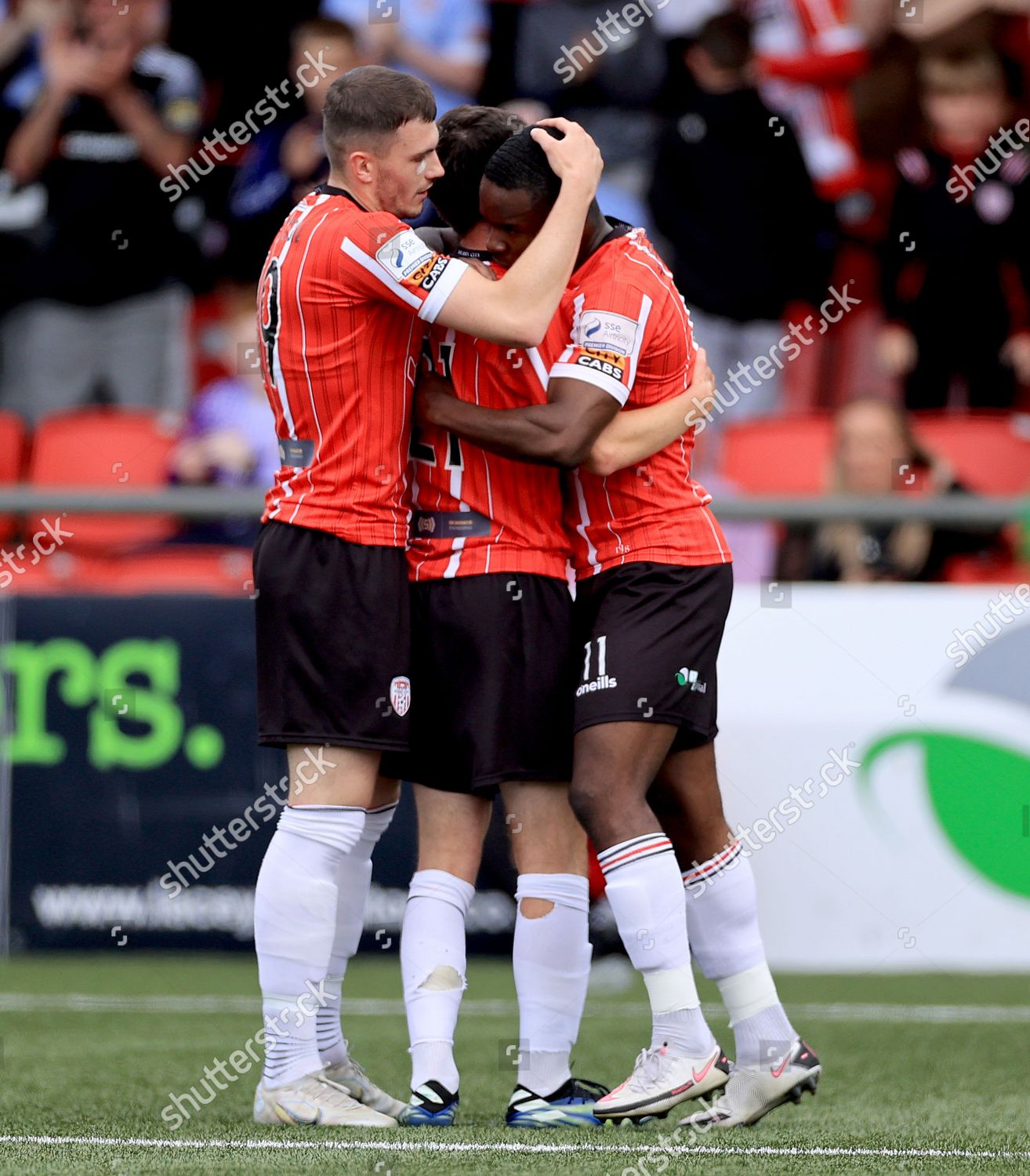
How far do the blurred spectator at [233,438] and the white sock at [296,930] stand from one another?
4193 millimetres

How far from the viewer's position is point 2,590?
755 centimetres

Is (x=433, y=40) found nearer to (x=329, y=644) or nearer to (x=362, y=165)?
(x=362, y=165)

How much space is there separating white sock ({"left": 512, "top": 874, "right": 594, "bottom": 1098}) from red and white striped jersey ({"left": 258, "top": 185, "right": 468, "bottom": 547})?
852 mm

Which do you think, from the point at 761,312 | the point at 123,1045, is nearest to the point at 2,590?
the point at 123,1045

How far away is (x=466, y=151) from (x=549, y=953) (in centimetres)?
178

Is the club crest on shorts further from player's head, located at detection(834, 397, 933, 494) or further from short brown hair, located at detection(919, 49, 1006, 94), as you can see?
short brown hair, located at detection(919, 49, 1006, 94)

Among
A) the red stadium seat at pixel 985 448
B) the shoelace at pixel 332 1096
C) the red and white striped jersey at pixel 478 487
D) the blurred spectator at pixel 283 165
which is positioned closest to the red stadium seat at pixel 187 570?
the blurred spectator at pixel 283 165

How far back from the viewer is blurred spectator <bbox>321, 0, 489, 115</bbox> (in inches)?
376

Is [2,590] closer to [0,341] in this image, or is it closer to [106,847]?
[106,847]

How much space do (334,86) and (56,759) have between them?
4.08 meters

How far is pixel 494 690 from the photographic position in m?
4.08

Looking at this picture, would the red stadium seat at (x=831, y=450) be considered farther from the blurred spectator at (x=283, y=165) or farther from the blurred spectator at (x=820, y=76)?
the blurred spectator at (x=283, y=165)

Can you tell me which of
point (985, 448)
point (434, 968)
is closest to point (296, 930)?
point (434, 968)

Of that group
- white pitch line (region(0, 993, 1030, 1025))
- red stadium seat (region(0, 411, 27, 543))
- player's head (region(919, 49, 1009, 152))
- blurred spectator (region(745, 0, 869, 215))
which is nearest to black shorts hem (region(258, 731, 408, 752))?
white pitch line (region(0, 993, 1030, 1025))
